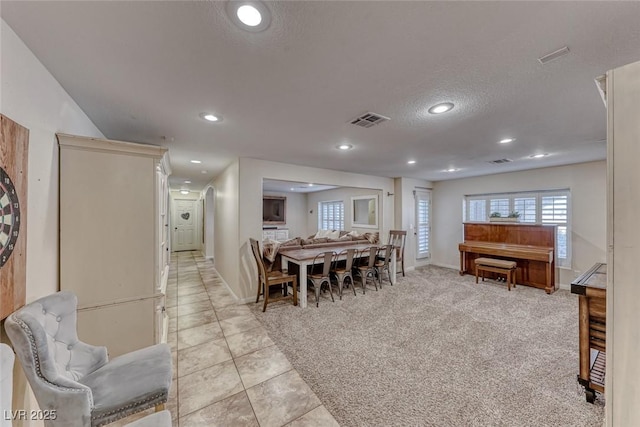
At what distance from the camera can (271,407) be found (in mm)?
1770

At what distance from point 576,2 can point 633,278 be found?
3.99 feet

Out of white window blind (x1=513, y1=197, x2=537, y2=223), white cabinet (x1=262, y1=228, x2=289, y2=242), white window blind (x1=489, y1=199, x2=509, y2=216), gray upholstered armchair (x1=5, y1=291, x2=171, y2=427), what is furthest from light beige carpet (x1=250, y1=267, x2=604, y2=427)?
white cabinet (x1=262, y1=228, x2=289, y2=242)

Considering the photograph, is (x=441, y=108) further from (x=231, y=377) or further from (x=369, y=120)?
(x=231, y=377)

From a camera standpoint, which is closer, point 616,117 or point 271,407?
point 616,117

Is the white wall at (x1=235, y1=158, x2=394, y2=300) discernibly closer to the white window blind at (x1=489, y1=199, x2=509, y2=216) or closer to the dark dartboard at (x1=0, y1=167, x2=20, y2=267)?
the dark dartboard at (x1=0, y1=167, x2=20, y2=267)

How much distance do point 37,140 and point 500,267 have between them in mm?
6525

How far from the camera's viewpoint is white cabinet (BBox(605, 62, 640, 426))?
3.17 ft

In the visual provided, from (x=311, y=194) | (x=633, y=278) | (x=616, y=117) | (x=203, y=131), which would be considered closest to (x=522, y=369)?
(x=633, y=278)

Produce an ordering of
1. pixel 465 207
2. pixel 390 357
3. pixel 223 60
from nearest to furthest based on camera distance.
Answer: pixel 223 60
pixel 390 357
pixel 465 207

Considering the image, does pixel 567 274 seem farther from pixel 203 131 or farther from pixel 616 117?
pixel 203 131

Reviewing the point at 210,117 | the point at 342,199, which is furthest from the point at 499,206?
the point at 210,117

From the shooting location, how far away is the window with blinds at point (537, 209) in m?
4.64

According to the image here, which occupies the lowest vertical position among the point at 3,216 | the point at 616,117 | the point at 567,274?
the point at 567,274

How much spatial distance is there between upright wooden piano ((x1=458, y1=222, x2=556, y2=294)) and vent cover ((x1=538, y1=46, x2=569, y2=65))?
4.32m
